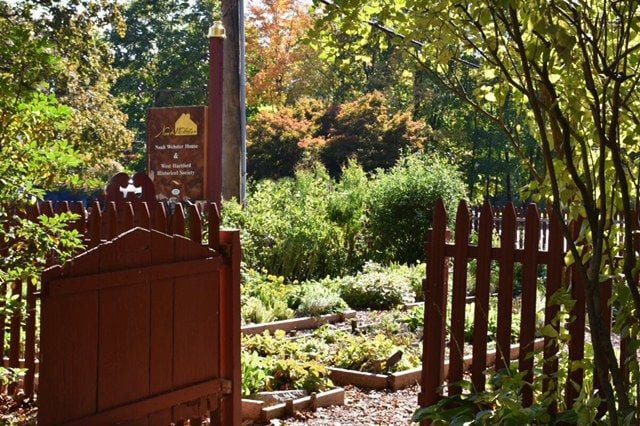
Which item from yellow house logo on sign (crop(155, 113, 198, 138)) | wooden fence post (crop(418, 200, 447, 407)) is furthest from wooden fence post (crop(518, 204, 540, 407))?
yellow house logo on sign (crop(155, 113, 198, 138))

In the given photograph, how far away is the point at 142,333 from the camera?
444cm

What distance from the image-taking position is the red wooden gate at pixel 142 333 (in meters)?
4.02

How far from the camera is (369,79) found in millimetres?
39219

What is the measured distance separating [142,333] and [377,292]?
6.71 meters

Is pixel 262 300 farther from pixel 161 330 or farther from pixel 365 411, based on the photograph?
pixel 161 330

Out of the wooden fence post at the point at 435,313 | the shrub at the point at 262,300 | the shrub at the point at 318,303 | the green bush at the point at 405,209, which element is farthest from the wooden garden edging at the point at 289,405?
the green bush at the point at 405,209

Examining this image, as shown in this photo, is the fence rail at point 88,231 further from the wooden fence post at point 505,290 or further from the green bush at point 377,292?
the green bush at point 377,292

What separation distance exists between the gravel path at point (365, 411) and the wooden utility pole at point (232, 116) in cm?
1238

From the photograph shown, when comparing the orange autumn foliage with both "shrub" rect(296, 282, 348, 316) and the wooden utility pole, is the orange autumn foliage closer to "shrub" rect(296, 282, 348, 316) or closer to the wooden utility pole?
the wooden utility pole

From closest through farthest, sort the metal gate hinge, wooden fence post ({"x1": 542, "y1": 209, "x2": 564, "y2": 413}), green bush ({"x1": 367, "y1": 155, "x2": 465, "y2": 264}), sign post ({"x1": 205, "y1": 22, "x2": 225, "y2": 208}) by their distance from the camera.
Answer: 1. wooden fence post ({"x1": 542, "y1": 209, "x2": 564, "y2": 413})
2. the metal gate hinge
3. green bush ({"x1": 367, "y1": 155, "x2": 465, "y2": 264})
4. sign post ({"x1": 205, "y1": 22, "x2": 225, "y2": 208})

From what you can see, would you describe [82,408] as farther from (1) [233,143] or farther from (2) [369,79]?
(2) [369,79]

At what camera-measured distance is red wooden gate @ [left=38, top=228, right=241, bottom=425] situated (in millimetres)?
4023

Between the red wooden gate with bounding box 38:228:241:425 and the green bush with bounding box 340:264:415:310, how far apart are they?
5899 mm

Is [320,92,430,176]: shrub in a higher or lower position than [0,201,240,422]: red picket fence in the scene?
higher
